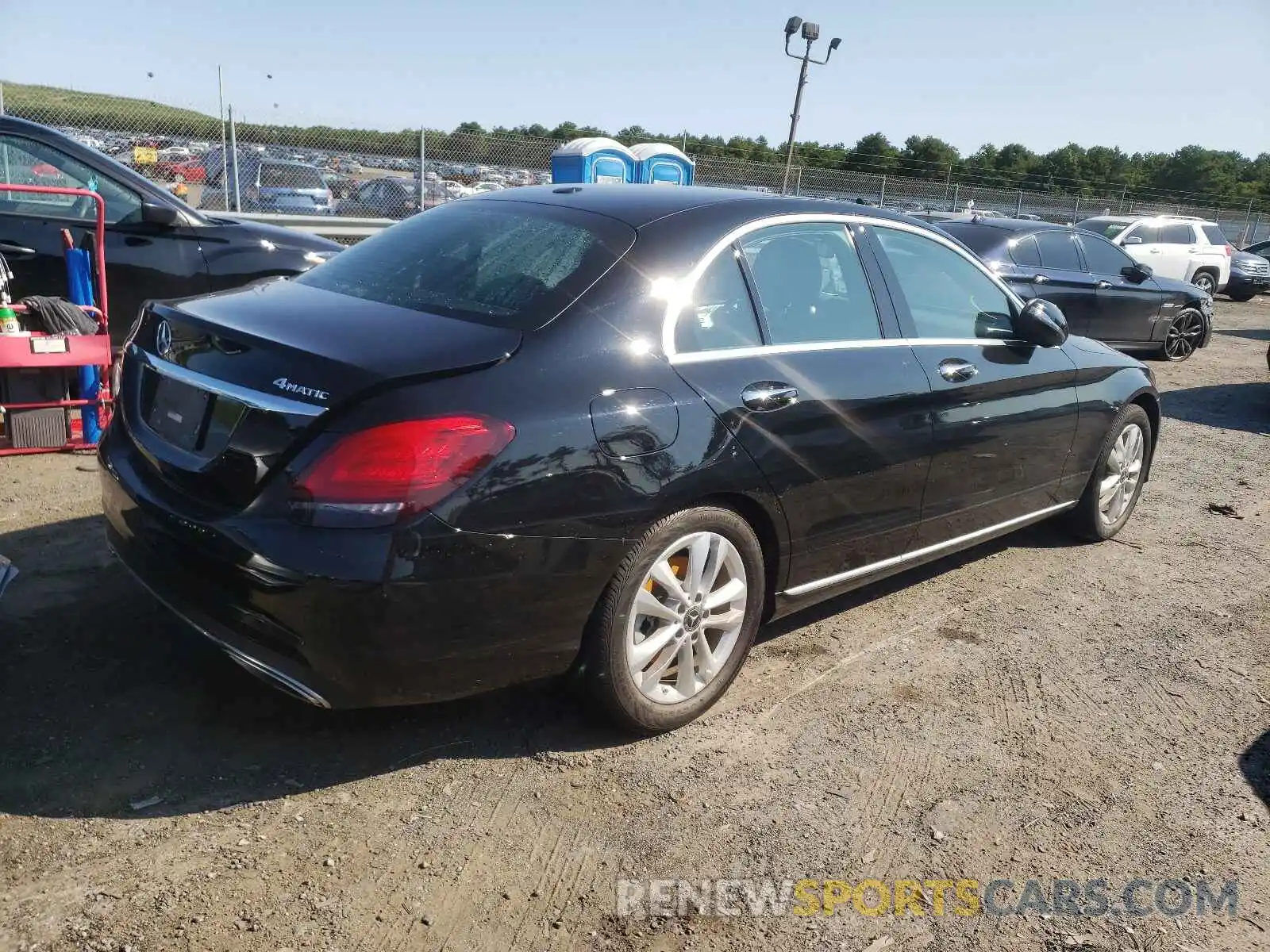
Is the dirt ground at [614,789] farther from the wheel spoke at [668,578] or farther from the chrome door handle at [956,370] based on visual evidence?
the chrome door handle at [956,370]

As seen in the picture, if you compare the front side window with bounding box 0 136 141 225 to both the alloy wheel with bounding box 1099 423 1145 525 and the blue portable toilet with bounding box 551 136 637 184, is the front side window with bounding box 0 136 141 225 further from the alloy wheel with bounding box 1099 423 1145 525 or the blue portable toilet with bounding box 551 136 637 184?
the blue portable toilet with bounding box 551 136 637 184

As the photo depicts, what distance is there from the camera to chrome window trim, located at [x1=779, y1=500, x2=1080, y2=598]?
367 cm

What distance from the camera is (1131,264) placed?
38.4 feet

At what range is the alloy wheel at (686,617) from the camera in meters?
3.07

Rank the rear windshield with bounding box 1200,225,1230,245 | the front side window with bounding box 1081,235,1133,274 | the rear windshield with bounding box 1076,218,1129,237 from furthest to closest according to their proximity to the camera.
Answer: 1. the rear windshield with bounding box 1200,225,1230,245
2. the rear windshield with bounding box 1076,218,1129,237
3. the front side window with bounding box 1081,235,1133,274

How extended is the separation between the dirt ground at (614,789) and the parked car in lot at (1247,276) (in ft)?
71.1

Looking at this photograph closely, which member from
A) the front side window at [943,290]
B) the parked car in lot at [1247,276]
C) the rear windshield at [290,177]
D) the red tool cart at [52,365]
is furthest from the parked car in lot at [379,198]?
the parked car in lot at [1247,276]

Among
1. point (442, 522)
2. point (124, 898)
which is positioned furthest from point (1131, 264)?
point (124, 898)

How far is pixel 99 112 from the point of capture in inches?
480

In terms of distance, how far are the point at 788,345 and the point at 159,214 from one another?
4.55 m

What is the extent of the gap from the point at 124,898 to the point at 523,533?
1.25m

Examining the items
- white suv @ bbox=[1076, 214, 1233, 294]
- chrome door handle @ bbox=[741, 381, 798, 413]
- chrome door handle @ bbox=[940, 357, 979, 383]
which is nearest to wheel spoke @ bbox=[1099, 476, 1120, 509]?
chrome door handle @ bbox=[940, 357, 979, 383]

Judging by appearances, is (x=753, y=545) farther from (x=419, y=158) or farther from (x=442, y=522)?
(x=419, y=158)

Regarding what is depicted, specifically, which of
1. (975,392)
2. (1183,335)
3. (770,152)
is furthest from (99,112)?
(770,152)
